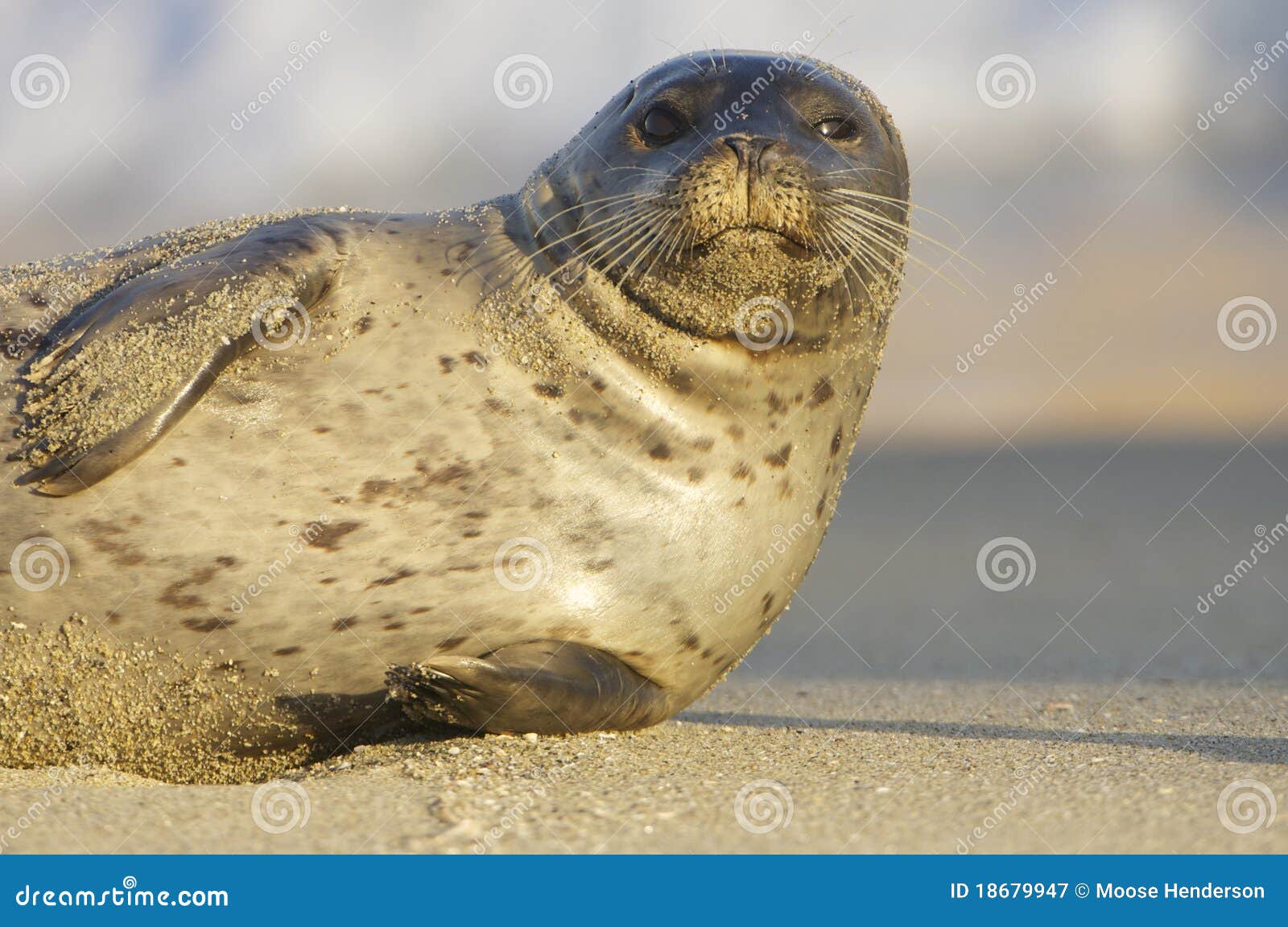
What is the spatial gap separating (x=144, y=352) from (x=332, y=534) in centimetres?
68

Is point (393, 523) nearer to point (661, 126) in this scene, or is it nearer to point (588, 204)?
point (588, 204)

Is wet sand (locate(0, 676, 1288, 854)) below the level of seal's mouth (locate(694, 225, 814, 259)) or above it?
below

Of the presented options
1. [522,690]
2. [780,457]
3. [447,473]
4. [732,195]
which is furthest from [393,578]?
[732,195]

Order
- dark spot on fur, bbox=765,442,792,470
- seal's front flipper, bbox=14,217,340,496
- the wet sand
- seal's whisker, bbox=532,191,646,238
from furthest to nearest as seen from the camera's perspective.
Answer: dark spot on fur, bbox=765,442,792,470
seal's whisker, bbox=532,191,646,238
seal's front flipper, bbox=14,217,340,496
the wet sand

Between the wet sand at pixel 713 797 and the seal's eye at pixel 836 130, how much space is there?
177 cm

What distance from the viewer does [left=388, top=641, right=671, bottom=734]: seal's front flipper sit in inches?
141

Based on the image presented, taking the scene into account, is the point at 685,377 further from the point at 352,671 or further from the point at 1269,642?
the point at 1269,642

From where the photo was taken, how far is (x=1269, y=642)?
22.6 ft

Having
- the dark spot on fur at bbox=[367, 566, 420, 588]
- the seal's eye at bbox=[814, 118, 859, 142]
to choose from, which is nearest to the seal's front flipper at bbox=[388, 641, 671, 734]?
the dark spot on fur at bbox=[367, 566, 420, 588]

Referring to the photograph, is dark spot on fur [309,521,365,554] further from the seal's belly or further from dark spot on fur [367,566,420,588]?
dark spot on fur [367,566,420,588]

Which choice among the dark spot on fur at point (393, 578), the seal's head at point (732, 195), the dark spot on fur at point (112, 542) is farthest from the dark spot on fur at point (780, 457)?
the dark spot on fur at point (112, 542)

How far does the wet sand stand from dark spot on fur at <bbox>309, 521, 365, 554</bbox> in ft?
1.87

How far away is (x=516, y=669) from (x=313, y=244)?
1405 mm

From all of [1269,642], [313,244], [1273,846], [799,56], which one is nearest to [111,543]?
[313,244]
